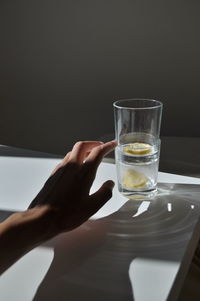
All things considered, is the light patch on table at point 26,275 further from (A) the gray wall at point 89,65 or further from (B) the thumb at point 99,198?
(A) the gray wall at point 89,65

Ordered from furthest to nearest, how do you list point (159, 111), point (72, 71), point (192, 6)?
point (72, 71) < point (192, 6) < point (159, 111)

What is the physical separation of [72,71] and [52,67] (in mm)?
81

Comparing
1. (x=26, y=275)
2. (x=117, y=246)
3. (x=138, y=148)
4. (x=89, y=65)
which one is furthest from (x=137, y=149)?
(x=89, y=65)

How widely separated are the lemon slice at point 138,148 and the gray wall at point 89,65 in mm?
495

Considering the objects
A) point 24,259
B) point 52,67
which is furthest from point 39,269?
point 52,67

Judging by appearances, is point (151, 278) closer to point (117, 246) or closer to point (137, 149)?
point (117, 246)

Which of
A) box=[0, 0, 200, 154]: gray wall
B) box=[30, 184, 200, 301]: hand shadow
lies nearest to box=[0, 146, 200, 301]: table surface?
box=[30, 184, 200, 301]: hand shadow

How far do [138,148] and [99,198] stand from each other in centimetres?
16

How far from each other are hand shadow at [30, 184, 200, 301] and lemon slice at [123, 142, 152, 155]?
0.09 metres

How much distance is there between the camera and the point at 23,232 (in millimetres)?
616

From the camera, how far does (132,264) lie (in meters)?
0.62

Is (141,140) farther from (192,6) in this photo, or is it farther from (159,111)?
(192,6)

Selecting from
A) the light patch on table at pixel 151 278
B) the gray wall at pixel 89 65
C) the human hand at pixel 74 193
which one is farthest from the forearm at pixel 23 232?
the gray wall at pixel 89 65

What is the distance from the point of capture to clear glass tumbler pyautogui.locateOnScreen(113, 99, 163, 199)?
0.82m
